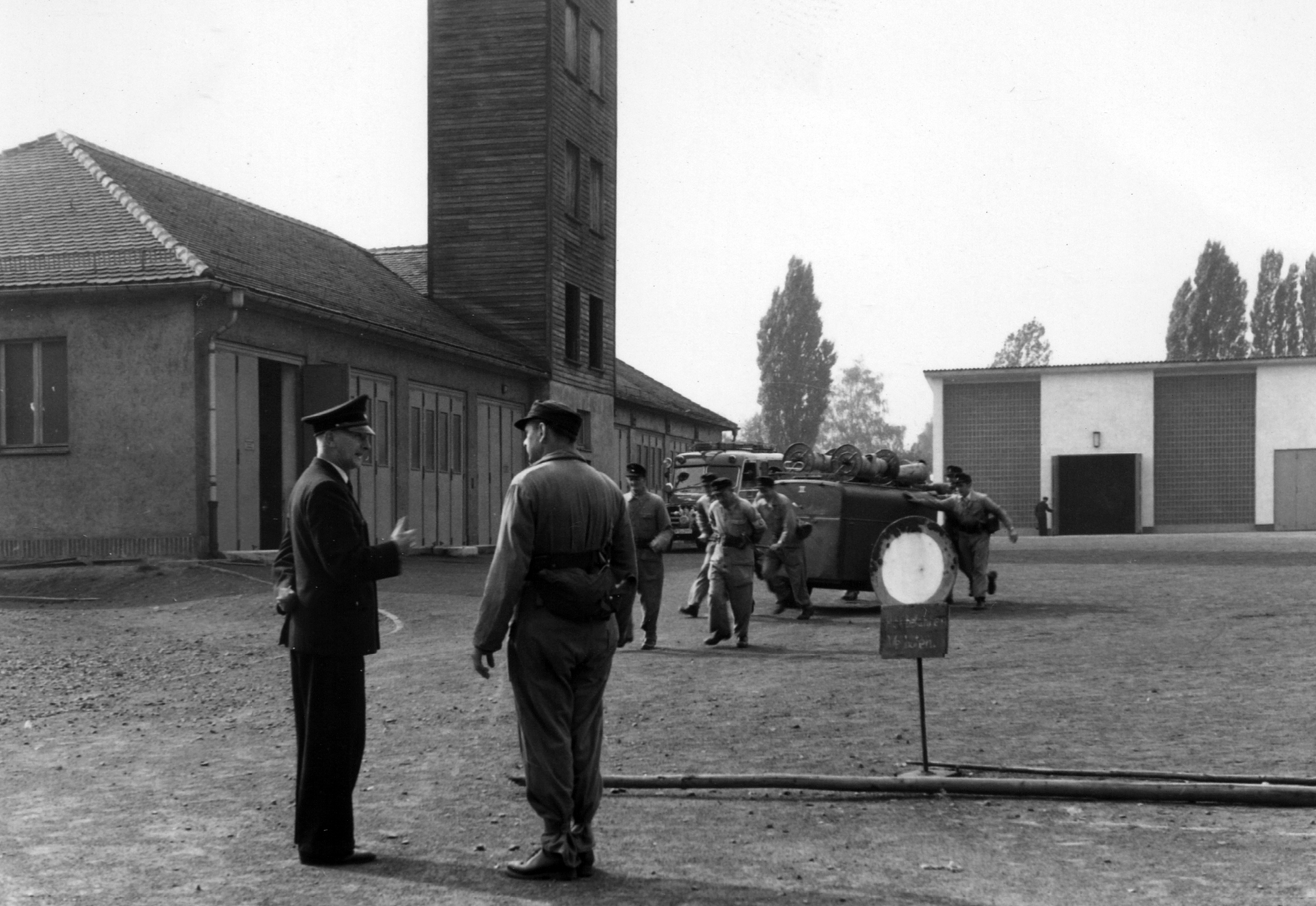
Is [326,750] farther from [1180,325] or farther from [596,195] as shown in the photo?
[1180,325]

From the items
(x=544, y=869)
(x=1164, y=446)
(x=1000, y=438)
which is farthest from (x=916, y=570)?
(x=1164, y=446)

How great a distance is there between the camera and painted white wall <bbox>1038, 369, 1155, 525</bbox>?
5078cm

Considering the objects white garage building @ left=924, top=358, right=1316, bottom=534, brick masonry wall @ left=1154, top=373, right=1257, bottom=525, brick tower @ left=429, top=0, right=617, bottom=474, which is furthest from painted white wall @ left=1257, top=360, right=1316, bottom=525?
brick tower @ left=429, top=0, right=617, bottom=474

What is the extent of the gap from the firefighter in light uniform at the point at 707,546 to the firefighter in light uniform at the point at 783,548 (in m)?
0.81

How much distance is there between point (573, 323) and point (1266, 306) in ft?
170

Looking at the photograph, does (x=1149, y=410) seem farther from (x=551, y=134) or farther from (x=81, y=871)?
(x=81, y=871)

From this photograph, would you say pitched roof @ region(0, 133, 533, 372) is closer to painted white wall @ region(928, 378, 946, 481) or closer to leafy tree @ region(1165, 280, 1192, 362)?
painted white wall @ region(928, 378, 946, 481)

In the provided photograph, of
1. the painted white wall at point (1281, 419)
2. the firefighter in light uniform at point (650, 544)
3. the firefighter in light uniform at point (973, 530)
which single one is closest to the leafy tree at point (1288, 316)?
the painted white wall at point (1281, 419)

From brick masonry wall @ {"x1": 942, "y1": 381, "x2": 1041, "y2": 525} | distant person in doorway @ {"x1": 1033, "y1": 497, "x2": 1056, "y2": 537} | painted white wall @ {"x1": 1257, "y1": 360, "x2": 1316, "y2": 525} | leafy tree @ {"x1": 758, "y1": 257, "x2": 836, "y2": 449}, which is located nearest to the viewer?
distant person in doorway @ {"x1": 1033, "y1": 497, "x2": 1056, "y2": 537}

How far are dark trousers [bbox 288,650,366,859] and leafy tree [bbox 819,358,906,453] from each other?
108797 millimetres

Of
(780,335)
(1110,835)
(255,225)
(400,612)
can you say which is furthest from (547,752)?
(780,335)

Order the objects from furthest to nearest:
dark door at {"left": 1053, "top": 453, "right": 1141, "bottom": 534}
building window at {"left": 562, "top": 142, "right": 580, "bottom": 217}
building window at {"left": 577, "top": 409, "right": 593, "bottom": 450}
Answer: dark door at {"left": 1053, "top": 453, "right": 1141, "bottom": 534} → building window at {"left": 577, "top": 409, "right": 593, "bottom": 450} → building window at {"left": 562, "top": 142, "right": 580, "bottom": 217}

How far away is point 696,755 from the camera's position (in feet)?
29.9

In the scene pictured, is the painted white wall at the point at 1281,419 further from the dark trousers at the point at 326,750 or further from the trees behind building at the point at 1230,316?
the dark trousers at the point at 326,750
